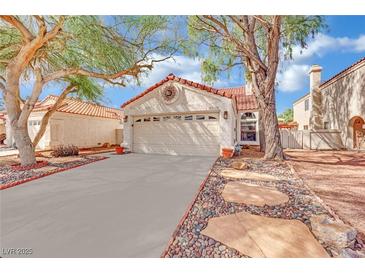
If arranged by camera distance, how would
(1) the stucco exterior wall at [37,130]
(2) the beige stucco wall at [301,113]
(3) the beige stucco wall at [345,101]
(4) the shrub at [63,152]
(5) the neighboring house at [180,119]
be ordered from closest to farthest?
1. (5) the neighboring house at [180,119]
2. (4) the shrub at [63,152]
3. (3) the beige stucco wall at [345,101]
4. (1) the stucco exterior wall at [37,130]
5. (2) the beige stucco wall at [301,113]

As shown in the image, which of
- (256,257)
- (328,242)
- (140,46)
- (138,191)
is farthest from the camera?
(140,46)

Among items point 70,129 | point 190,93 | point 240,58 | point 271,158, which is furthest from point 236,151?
point 70,129

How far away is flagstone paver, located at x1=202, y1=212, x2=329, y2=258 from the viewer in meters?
2.17

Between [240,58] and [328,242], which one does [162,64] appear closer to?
[240,58]

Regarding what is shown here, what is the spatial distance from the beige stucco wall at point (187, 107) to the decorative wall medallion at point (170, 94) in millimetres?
163

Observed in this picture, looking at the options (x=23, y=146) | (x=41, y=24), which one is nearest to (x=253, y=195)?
(x=41, y=24)

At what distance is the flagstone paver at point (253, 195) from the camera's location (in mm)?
3699

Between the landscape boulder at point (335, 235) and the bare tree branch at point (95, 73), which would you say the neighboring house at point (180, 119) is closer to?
the bare tree branch at point (95, 73)

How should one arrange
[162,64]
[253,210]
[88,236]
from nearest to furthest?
[88,236], [253,210], [162,64]

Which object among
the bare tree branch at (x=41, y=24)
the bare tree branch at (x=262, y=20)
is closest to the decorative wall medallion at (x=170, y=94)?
the bare tree branch at (x=262, y=20)

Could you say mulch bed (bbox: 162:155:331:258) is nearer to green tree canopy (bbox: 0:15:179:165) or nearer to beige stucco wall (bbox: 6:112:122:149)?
green tree canopy (bbox: 0:15:179:165)

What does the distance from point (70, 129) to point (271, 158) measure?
14.4 m
